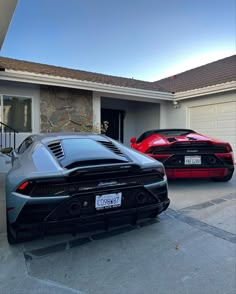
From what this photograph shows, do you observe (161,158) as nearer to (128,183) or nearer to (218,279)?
(128,183)

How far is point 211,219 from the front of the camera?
3.17m

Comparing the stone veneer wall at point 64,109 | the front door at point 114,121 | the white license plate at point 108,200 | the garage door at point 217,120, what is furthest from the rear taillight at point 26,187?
the front door at point 114,121

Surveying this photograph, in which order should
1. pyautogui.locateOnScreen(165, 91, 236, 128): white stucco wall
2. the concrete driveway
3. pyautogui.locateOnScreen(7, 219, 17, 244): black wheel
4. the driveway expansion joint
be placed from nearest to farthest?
1. the concrete driveway
2. pyautogui.locateOnScreen(7, 219, 17, 244): black wheel
3. the driveway expansion joint
4. pyautogui.locateOnScreen(165, 91, 236, 128): white stucco wall

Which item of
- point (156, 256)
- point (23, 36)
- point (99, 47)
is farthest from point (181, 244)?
point (99, 47)

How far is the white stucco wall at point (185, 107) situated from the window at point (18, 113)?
263 inches

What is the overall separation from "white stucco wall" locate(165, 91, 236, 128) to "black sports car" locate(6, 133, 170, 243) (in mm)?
7816

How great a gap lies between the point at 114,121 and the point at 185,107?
3.78 meters

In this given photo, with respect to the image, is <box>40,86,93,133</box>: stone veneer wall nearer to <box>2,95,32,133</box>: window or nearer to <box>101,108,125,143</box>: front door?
<box>2,95,32,133</box>: window

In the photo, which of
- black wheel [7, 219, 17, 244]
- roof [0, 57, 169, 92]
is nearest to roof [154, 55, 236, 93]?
roof [0, 57, 169, 92]

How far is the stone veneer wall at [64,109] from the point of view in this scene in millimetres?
8320

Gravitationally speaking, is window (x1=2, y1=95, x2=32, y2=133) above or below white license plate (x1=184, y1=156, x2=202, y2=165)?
above

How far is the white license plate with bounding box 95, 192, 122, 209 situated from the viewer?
2186mm

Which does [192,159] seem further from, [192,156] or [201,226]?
[201,226]

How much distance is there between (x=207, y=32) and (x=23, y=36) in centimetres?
833
